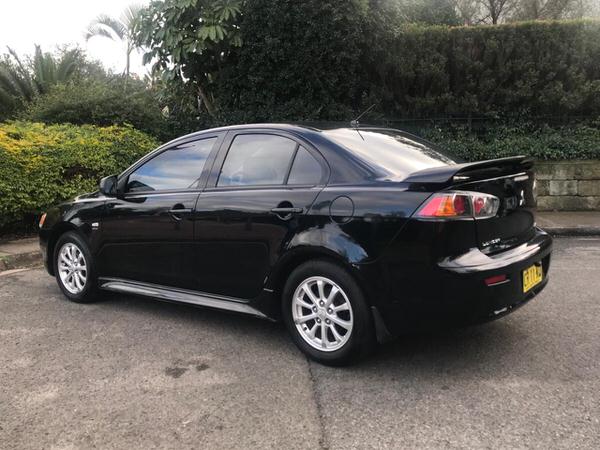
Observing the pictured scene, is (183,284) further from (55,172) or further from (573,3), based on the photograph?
(573,3)

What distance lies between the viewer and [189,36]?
32.8ft

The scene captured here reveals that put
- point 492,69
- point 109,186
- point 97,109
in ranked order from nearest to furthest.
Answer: point 109,186, point 97,109, point 492,69

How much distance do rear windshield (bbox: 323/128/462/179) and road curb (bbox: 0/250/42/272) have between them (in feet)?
15.9

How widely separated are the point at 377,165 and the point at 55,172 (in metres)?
6.16

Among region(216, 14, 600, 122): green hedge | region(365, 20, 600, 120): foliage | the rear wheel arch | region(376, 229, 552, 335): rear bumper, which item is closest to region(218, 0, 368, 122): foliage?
region(216, 14, 600, 122): green hedge

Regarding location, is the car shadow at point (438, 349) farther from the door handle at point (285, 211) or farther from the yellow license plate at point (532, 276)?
the door handle at point (285, 211)

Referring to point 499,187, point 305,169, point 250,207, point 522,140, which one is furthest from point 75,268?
point 522,140

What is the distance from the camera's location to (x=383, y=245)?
3293mm

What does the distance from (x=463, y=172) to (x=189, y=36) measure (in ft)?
26.0

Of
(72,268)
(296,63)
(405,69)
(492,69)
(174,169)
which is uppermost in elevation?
(296,63)

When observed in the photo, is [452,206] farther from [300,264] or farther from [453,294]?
[300,264]

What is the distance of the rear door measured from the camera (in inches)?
147

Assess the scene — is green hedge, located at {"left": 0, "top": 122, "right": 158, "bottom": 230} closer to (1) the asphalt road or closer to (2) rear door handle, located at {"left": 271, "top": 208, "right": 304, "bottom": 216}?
(1) the asphalt road

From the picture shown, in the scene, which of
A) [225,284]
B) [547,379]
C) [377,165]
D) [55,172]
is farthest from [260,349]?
[55,172]
